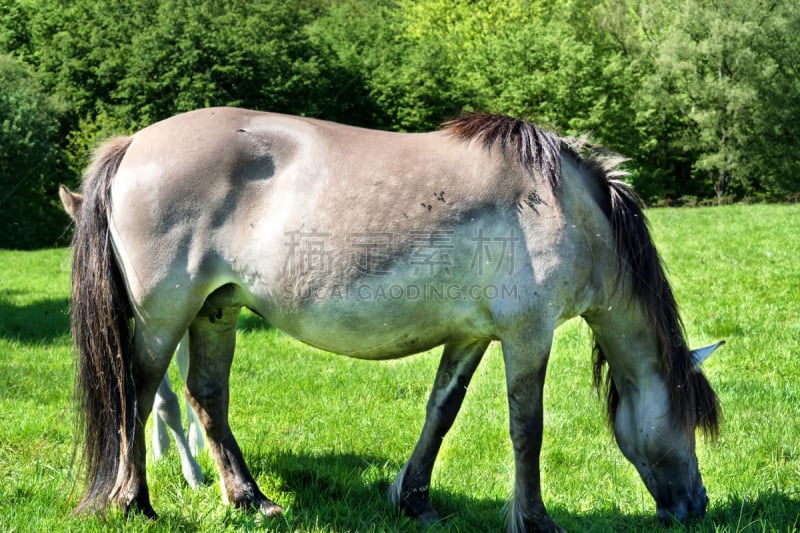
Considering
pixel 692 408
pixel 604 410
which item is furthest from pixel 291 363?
pixel 692 408

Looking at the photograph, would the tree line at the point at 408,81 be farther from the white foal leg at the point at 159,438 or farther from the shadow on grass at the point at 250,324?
the white foal leg at the point at 159,438

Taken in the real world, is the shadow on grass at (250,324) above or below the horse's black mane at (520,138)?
below

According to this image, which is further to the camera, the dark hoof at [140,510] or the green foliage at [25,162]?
the green foliage at [25,162]

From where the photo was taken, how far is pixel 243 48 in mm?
30266

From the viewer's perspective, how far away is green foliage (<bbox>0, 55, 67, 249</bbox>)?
26.1m

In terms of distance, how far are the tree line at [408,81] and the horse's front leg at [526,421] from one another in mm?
26189

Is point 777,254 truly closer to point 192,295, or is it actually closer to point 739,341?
point 739,341

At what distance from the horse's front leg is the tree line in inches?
1031

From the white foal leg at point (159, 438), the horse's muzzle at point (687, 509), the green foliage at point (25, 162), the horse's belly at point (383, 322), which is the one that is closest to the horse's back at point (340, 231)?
the horse's belly at point (383, 322)

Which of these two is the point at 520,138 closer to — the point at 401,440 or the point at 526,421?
the point at 526,421

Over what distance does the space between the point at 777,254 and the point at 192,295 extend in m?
10.4

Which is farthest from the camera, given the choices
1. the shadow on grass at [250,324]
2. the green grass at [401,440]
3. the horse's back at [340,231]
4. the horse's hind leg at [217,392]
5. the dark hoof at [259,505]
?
the shadow on grass at [250,324]

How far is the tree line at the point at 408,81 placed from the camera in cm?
2944

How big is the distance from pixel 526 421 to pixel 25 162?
28.5 m
